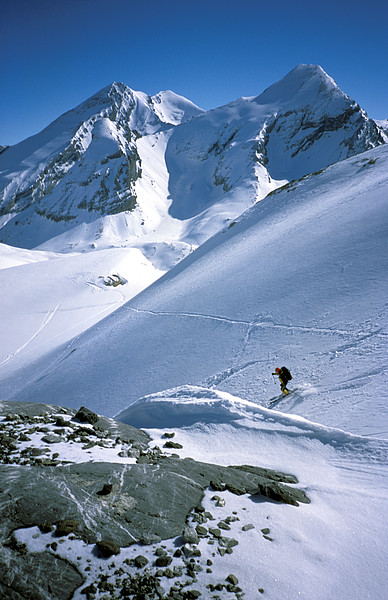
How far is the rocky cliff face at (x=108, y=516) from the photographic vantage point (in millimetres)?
2344

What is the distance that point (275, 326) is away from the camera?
10594 mm

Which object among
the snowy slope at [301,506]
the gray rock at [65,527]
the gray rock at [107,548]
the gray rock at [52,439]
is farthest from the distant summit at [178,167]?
the gray rock at [107,548]

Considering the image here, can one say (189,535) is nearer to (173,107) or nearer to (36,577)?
(36,577)

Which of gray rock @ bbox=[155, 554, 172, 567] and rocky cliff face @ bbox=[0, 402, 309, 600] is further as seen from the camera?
gray rock @ bbox=[155, 554, 172, 567]

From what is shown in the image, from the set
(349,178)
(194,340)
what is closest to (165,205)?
(349,178)

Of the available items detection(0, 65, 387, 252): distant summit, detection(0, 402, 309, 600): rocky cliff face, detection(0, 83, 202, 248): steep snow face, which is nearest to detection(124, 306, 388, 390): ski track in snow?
detection(0, 402, 309, 600): rocky cliff face

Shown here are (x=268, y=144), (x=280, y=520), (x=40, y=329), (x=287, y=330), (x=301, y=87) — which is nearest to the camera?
(x=280, y=520)

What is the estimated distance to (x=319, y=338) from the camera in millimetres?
8930

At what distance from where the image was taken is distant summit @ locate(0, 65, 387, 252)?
92938 mm

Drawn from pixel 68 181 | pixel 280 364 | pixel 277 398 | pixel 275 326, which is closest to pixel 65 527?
pixel 277 398

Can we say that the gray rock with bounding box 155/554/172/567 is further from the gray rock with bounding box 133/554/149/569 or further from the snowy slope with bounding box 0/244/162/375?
the snowy slope with bounding box 0/244/162/375

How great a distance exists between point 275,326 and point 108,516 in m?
8.48

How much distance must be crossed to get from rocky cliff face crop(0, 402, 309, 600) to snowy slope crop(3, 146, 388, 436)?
312 cm

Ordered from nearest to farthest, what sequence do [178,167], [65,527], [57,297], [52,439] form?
[65,527] → [52,439] → [57,297] → [178,167]
